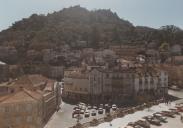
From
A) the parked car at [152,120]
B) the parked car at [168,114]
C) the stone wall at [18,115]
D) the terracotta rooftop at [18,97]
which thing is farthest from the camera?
the parked car at [168,114]

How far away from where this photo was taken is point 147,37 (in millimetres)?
191375

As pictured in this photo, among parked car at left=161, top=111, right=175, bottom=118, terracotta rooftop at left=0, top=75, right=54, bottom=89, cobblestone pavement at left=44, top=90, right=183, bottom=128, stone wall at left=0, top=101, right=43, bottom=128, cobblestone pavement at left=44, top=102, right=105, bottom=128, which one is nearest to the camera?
stone wall at left=0, top=101, right=43, bottom=128

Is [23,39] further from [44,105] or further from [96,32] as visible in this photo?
[44,105]

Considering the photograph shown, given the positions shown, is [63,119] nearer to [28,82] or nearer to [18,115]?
[28,82]

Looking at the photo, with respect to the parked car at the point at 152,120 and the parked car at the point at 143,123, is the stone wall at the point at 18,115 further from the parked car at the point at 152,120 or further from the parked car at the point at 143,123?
the parked car at the point at 152,120

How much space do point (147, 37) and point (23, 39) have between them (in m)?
59.5

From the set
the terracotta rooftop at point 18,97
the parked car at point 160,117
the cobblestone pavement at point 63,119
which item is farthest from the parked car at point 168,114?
the terracotta rooftop at point 18,97

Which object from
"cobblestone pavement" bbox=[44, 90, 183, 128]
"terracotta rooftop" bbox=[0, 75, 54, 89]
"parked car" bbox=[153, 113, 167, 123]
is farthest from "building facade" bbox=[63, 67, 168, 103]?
"parked car" bbox=[153, 113, 167, 123]

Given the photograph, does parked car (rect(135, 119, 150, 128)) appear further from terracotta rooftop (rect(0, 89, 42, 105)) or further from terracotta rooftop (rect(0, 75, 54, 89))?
terracotta rooftop (rect(0, 75, 54, 89))

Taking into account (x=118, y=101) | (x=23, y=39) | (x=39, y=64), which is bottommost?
(x=118, y=101)

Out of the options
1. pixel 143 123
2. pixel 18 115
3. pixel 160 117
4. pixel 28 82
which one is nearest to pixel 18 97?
pixel 18 115

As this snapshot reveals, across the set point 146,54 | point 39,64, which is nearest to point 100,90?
point 39,64

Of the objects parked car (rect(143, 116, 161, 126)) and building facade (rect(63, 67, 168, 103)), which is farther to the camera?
building facade (rect(63, 67, 168, 103))

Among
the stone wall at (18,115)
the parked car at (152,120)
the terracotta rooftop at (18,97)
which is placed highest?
the terracotta rooftop at (18,97)
